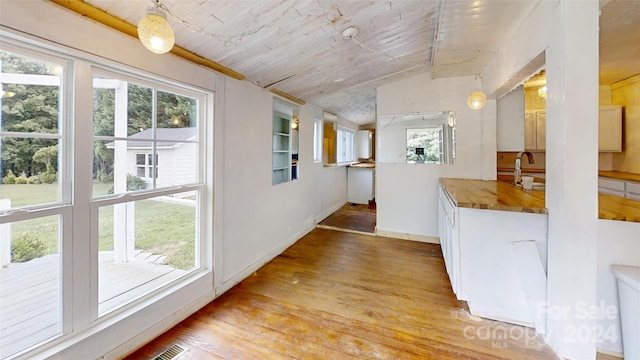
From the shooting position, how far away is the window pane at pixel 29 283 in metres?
1.29

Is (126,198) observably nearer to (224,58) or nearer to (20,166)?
(20,166)

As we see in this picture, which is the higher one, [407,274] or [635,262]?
[635,262]

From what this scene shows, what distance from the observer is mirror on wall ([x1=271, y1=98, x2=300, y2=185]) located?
11.4 ft

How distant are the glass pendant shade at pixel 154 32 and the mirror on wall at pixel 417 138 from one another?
11.3 ft

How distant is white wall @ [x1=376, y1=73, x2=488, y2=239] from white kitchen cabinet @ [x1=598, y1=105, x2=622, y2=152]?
70.6 inches

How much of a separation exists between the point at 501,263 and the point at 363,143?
234 inches

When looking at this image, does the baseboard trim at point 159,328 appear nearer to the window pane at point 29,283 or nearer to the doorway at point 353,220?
the window pane at point 29,283

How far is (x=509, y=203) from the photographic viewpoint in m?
1.94

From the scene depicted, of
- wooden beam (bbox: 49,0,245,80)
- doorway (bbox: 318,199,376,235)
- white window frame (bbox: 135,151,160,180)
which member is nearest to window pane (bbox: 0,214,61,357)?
white window frame (bbox: 135,151,160,180)

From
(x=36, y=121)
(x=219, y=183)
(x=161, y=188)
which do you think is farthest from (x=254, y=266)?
(x=36, y=121)

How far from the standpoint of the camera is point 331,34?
7.27 ft

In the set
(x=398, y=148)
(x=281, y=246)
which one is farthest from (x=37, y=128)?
(x=398, y=148)

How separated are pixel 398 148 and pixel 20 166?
402cm

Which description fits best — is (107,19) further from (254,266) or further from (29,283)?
(254,266)
